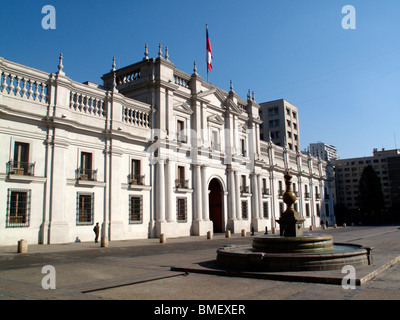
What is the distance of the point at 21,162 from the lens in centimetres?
2053

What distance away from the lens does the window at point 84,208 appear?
23234 mm

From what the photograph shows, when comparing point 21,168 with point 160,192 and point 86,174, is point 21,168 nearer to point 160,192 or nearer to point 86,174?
point 86,174

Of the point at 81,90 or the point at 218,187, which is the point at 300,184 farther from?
the point at 81,90

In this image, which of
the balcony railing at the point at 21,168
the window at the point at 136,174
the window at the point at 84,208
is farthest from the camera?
the window at the point at 136,174

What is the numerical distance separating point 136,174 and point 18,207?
981cm

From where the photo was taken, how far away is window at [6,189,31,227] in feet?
64.2

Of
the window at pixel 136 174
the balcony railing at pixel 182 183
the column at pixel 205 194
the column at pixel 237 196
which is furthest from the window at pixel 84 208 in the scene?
the column at pixel 237 196

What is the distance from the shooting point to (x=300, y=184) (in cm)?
5706

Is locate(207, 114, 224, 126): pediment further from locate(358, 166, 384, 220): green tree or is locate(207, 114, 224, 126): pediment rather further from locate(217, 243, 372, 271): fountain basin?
locate(358, 166, 384, 220): green tree

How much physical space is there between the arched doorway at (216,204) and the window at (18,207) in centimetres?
2065

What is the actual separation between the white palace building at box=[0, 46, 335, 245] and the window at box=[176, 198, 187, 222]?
9 centimetres

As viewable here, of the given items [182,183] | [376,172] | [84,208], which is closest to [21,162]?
[84,208]

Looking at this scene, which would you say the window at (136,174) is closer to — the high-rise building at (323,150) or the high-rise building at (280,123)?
the high-rise building at (280,123)
